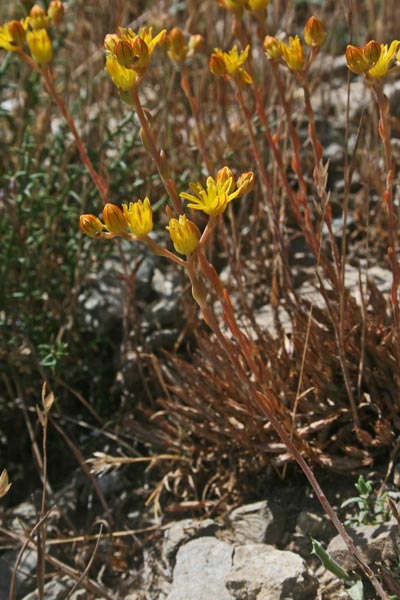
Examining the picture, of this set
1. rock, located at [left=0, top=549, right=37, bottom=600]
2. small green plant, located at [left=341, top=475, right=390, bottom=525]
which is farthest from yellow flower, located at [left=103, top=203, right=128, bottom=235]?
rock, located at [left=0, top=549, right=37, bottom=600]

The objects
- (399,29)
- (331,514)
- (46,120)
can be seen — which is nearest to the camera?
(331,514)

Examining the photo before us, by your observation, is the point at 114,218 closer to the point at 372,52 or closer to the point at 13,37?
the point at 372,52

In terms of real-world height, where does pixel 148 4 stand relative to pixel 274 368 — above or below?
above

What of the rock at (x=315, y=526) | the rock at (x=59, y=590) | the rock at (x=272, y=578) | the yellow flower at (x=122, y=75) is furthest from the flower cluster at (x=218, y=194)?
the rock at (x=59, y=590)

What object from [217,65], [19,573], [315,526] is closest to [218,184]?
[217,65]

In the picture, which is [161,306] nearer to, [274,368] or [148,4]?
[274,368]

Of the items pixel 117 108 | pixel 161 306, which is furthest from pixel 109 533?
pixel 117 108

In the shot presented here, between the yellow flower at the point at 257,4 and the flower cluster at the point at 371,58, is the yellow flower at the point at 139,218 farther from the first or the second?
the yellow flower at the point at 257,4
